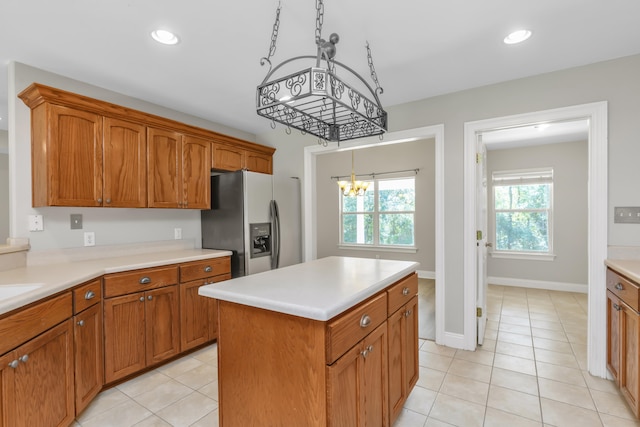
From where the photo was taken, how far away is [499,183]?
538 centimetres

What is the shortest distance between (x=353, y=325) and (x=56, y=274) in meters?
1.92

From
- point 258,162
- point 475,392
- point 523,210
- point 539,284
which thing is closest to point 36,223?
point 258,162

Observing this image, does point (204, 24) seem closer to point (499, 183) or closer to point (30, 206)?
point (30, 206)

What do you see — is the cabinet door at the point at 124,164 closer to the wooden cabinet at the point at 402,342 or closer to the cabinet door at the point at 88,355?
the cabinet door at the point at 88,355

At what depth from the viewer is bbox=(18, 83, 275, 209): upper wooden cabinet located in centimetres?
219

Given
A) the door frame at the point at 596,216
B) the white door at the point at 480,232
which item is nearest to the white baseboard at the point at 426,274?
the white door at the point at 480,232

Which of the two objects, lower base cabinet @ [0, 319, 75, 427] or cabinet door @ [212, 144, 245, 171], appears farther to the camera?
cabinet door @ [212, 144, 245, 171]

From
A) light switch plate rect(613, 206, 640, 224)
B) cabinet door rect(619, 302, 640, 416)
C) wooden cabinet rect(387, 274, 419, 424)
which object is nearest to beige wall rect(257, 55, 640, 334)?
light switch plate rect(613, 206, 640, 224)

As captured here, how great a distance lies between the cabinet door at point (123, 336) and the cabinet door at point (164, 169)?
0.88m

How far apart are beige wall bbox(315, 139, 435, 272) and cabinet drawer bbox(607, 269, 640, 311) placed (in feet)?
11.7

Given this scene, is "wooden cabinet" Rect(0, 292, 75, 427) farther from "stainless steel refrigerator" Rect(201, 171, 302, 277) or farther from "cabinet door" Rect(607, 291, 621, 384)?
"cabinet door" Rect(607, 291, 621, 384)

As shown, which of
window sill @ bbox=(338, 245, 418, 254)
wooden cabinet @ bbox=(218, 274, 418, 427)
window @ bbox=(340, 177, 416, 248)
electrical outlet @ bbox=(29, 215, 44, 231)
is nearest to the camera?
wooden cabinet @ bbox=(218, 274, 418, 427)

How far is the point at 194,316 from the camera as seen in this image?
2.76 metres

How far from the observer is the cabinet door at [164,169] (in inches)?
108
